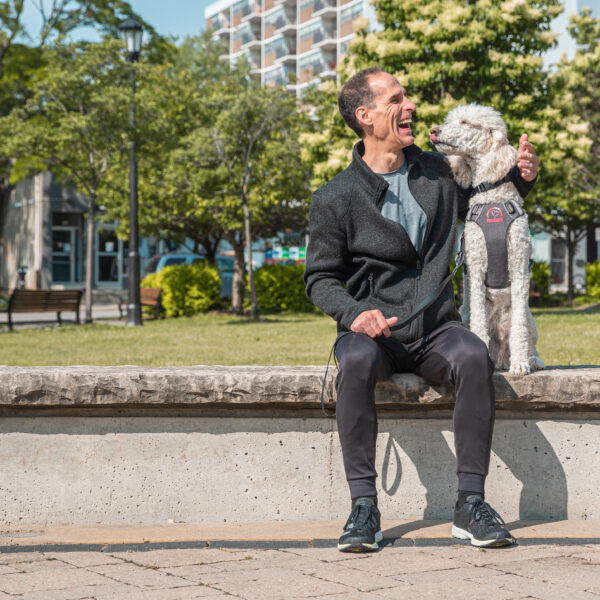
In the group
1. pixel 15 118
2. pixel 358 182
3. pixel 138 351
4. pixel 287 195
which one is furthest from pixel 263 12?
pixel 358 182

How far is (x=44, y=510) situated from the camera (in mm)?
3975

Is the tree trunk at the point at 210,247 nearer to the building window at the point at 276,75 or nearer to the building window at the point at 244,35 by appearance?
the building window at the point at 276,75

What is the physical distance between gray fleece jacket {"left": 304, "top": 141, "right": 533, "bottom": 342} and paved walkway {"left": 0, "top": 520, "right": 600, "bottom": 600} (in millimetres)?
890

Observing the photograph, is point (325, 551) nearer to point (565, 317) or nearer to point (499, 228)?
point (499, 228)

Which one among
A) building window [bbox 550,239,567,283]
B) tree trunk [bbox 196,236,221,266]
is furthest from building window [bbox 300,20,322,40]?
tree trunk [bbox 196,236,221,266]

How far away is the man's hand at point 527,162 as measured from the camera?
3.85m

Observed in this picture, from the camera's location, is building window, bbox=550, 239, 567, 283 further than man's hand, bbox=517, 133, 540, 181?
Yes

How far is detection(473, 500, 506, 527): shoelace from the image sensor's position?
3496 millimetres

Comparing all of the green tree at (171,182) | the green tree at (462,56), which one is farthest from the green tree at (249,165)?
the green tree at (462,56)

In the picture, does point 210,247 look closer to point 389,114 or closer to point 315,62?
point 389,114

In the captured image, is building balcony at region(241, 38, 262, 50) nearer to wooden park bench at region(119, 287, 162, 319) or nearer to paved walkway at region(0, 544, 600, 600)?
wooden park bench at region(119, 287, 162, 319)

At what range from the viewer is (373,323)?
3621 mm

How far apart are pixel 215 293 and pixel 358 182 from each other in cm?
2127

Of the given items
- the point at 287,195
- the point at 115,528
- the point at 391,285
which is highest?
the point at 287,195
